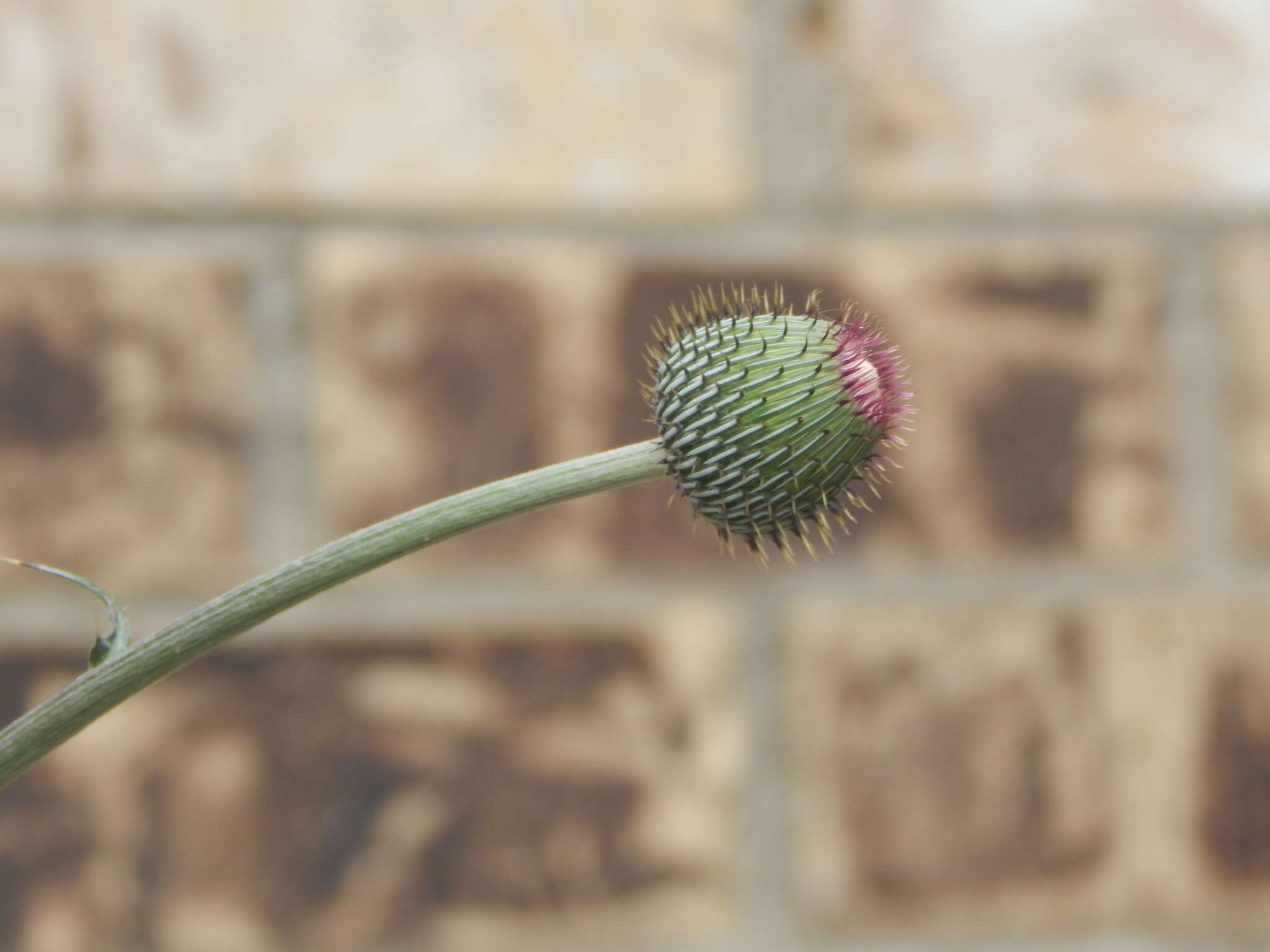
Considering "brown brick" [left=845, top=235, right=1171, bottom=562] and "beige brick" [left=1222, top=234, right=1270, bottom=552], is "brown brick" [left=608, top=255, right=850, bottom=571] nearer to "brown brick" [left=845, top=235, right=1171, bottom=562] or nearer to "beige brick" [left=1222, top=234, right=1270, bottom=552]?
"brown brick" [left=845, top=235, right=1171, bottom=562]

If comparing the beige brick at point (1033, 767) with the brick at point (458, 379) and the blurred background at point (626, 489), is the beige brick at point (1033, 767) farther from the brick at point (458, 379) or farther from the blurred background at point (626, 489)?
the brick at point (458, 379)


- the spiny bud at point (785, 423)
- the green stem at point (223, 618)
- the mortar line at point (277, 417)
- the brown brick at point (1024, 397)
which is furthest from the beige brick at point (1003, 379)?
the green stem at point (223, 618)

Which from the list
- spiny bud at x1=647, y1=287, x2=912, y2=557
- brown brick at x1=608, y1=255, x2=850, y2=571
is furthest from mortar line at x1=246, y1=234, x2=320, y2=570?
spiny bud at x1=647, y1=287, x2=912, y2=557

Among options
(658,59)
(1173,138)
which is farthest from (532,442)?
(1173,138)

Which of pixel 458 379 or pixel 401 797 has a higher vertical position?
pixel 458 379

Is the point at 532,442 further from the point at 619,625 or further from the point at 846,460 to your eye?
the point at 846,460

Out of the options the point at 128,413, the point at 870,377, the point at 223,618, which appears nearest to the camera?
the point at 223,618

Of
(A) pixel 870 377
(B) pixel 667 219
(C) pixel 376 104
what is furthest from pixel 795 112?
(A) pixel 870 377

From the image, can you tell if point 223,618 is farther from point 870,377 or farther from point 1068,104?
point 1068,104
